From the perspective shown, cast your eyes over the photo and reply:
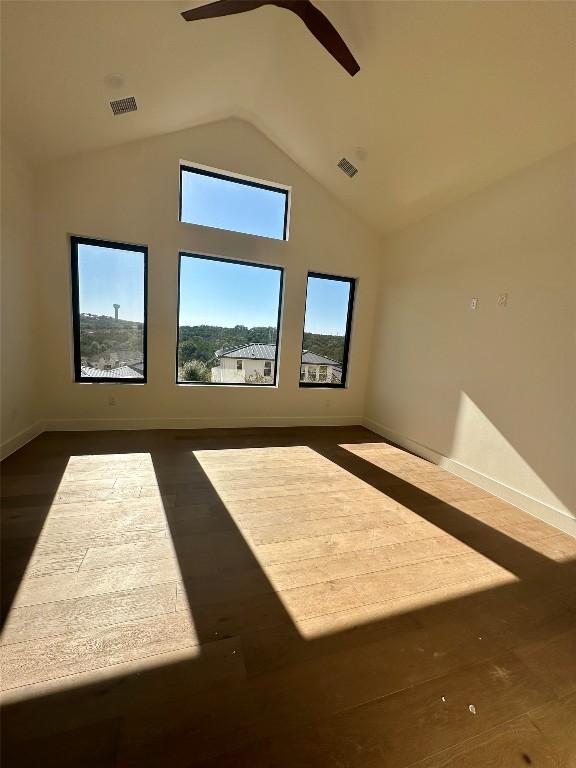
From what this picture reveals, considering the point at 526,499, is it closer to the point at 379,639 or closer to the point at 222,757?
the point at 379,639

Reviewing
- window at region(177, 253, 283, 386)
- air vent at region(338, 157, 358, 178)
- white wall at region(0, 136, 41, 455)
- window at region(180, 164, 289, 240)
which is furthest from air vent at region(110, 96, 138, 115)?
air vent at region(338, 157, 358, 178)

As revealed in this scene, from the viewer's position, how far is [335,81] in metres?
2.83

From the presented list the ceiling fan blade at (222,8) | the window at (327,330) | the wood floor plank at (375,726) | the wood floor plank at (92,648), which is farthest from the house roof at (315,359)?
the wood floor plank at (375,726)

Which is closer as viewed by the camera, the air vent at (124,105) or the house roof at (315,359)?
the air vent at (124,105)

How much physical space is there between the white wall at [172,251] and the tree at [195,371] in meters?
0.14

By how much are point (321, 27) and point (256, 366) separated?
3.22 metres

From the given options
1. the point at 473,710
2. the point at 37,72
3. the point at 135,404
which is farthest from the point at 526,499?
the point at 37,72

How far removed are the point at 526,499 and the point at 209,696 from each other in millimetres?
2704

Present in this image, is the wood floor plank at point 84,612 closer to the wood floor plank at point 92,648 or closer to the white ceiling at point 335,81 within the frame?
the wood floor plank at point 92,648

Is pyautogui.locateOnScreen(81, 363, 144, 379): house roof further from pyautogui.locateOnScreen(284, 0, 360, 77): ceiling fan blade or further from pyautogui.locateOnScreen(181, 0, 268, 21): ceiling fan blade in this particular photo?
pyautogui.locateOnScreen(284, 0, 360, 77): ceiling fan blade

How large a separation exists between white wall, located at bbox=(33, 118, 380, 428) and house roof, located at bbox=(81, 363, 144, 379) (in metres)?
0.15

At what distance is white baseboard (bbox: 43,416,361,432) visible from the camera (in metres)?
3.70

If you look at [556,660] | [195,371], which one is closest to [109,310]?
[195,371]

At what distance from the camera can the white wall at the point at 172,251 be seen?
3443 mm
